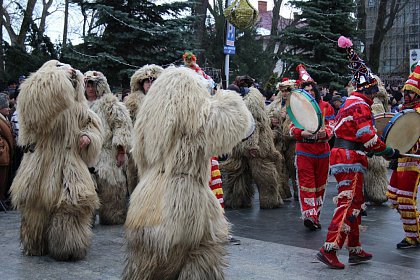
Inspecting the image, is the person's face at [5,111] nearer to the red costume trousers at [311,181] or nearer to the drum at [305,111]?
the red costume trousers at [311,181]

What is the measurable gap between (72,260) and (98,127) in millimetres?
1482

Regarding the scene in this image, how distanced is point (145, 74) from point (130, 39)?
8.27m

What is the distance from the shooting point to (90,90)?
8789 mm

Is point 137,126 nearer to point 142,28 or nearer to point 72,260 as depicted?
point 72,260

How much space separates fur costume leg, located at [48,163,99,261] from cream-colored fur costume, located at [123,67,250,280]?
1854mm

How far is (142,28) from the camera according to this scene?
16.6m

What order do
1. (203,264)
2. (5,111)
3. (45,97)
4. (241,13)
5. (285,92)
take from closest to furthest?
(203,264)
(45,97)
(285,92)
(5,111)
(241,13)

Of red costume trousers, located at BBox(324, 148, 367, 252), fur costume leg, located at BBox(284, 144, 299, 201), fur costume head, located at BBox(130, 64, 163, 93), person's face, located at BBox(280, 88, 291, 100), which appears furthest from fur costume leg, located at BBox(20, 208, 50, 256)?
fur costume leg, located at BBox(284, 144, 299, 201)

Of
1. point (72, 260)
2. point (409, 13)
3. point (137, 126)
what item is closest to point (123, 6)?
point (72, 260)

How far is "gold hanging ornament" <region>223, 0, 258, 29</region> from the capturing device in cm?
1195

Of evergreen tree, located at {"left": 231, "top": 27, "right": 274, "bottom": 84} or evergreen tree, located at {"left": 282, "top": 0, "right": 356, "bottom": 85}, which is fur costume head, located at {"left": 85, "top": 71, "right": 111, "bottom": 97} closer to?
evergreen tree, located at {"left": 282, "top": 0, "right": 356, "bottom": 85}

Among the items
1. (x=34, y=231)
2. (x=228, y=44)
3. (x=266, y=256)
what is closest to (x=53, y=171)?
(x=34, y=231)

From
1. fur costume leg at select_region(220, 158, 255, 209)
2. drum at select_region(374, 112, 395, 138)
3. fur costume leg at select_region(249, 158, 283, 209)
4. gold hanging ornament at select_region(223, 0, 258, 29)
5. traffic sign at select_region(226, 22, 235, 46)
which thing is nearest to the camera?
drum at select_region(374, 112, 395, 138)

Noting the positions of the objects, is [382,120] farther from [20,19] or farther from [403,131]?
[20,19]
